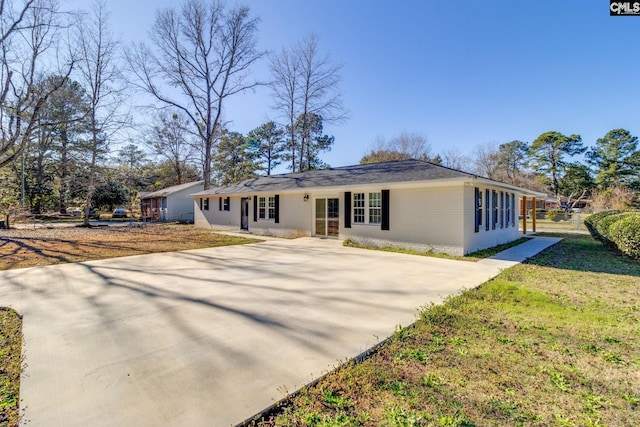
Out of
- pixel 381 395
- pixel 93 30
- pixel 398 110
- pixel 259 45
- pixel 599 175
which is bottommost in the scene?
pixel 381 395

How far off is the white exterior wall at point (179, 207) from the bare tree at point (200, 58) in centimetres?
482

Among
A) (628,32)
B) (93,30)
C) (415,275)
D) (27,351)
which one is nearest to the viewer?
(27,351)

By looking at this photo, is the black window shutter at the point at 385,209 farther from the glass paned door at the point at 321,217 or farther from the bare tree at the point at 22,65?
the bare tree at the point at 22,65

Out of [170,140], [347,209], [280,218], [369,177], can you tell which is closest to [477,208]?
[369,177]

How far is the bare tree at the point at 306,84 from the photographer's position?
913 inches

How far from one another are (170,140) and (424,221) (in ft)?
105

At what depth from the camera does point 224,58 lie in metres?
23.2

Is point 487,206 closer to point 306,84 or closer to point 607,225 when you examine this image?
point 607,225

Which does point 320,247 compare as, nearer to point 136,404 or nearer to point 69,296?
point 69,296

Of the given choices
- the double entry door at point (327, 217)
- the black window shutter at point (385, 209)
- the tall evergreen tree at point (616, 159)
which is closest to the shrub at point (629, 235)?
the black window shutter at point (385, 209)

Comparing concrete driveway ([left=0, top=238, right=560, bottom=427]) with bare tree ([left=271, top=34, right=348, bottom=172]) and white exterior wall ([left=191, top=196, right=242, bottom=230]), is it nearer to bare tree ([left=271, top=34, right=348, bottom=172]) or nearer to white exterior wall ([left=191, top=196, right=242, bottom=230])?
white exterior wall ([left=191, top=196, right=242, bottom=230])

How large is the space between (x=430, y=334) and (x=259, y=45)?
24.8m

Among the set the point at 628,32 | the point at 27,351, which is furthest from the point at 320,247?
the point at 628,32

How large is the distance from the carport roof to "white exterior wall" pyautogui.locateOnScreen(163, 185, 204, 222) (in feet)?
35.8
